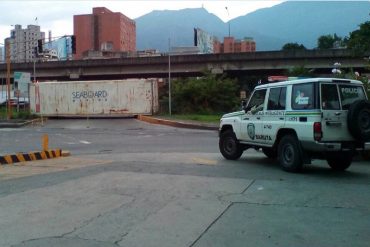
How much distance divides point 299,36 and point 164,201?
198611 millimetres

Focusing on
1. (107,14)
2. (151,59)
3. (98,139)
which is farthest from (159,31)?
(98,139)

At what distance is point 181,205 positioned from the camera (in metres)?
7.92

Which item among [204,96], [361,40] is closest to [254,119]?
[361,40]

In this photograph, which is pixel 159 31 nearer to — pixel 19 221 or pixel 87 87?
pixel 87 87

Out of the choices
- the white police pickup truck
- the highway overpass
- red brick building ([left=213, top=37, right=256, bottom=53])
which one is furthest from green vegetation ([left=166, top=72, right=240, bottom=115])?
red brick building ([left=213, top=37, right=256, bottom=53])

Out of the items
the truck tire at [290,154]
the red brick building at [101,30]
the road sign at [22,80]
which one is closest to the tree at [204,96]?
the road sign at [22,80]

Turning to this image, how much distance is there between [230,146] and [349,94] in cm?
399

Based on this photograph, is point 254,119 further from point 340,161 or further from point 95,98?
point 95,98

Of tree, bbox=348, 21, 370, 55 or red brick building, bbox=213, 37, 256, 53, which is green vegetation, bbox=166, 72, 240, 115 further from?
red brick building, bbox=213, 37, 256, 53

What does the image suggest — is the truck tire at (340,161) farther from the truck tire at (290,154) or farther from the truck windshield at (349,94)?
the truck windshield at (349,94)

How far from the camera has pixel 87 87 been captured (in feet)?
139

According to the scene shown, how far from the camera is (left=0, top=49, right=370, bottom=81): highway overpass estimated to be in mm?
60156

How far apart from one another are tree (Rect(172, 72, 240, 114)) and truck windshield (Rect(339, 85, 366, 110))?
3542 centimetres

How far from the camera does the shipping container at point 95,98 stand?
1618 inches
